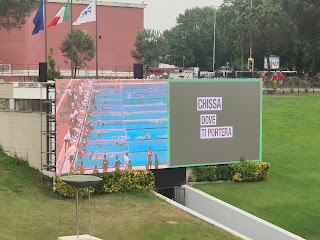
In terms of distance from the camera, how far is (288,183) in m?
21.8

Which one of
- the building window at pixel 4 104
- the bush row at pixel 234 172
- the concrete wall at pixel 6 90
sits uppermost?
the concrete wall at pixel 6 90

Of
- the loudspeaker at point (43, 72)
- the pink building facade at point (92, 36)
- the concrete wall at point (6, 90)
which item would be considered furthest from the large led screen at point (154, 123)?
the pink building facade at point (92, 36)

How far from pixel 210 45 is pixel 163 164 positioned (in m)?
70.7

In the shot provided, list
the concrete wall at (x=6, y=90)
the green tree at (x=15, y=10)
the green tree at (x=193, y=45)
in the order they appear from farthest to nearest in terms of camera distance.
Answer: the green tree at (x=193, y=45)
the green tree at (x=15, y=10)
the concrete wall at (x=6, y=90)

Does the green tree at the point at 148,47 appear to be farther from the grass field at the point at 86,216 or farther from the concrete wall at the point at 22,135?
the grass field at the point at 86,216

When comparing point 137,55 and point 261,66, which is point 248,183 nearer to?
point 137,55

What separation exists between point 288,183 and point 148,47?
34.7 meters

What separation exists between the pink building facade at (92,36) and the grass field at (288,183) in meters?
25.6

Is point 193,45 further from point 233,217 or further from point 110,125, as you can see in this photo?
point 233,217

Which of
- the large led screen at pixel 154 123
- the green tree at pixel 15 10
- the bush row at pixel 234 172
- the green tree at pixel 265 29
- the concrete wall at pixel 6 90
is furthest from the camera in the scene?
the green tree at pixel 265 29

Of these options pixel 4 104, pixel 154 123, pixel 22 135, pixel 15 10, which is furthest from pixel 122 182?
pixel 15 10

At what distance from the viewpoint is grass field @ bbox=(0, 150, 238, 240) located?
15039 mm

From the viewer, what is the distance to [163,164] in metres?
20.1

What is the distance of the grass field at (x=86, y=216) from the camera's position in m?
15.0
